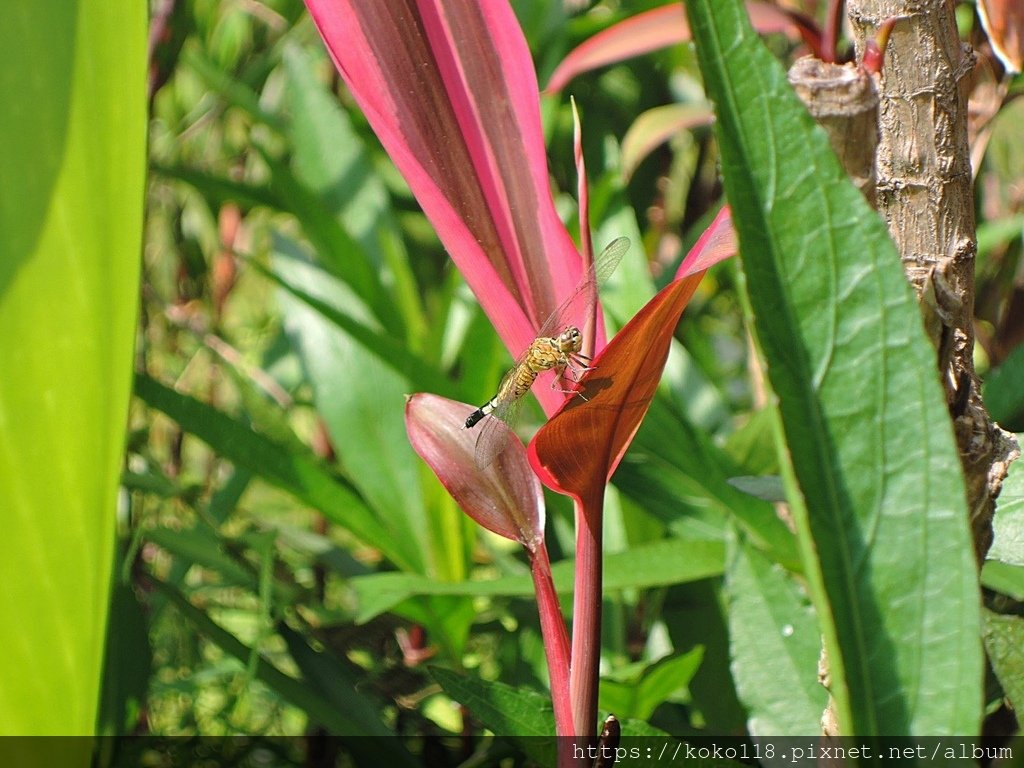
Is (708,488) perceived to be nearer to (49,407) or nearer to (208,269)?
(49,407)

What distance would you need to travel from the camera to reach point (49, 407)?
0.26m

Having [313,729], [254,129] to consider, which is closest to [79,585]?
[313,729]

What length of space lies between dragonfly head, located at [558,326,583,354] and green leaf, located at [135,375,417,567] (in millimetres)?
325

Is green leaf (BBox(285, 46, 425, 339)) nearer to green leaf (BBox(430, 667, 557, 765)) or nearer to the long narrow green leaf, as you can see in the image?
the long narrow green leaf

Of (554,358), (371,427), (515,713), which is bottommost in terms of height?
(515,713)

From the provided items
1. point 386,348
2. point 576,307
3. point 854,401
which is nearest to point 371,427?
point 386,348

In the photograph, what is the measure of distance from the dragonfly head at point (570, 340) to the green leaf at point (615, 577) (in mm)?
203

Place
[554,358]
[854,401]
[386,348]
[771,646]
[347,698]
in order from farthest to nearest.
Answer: [386,348]
[347,698]
[771,646]
[554,358]
[854,401]

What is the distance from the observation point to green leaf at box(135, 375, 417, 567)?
2.04 feet

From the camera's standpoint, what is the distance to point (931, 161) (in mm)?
320

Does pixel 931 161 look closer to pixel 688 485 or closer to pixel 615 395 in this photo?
pixel 615 395

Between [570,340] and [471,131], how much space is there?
0.27 feet

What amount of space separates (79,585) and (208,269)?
1110mm

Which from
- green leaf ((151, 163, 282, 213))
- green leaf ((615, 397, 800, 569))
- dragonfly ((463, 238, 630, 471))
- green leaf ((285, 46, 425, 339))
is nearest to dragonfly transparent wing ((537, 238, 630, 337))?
dragonfly ((463, 238, 630, 471))
